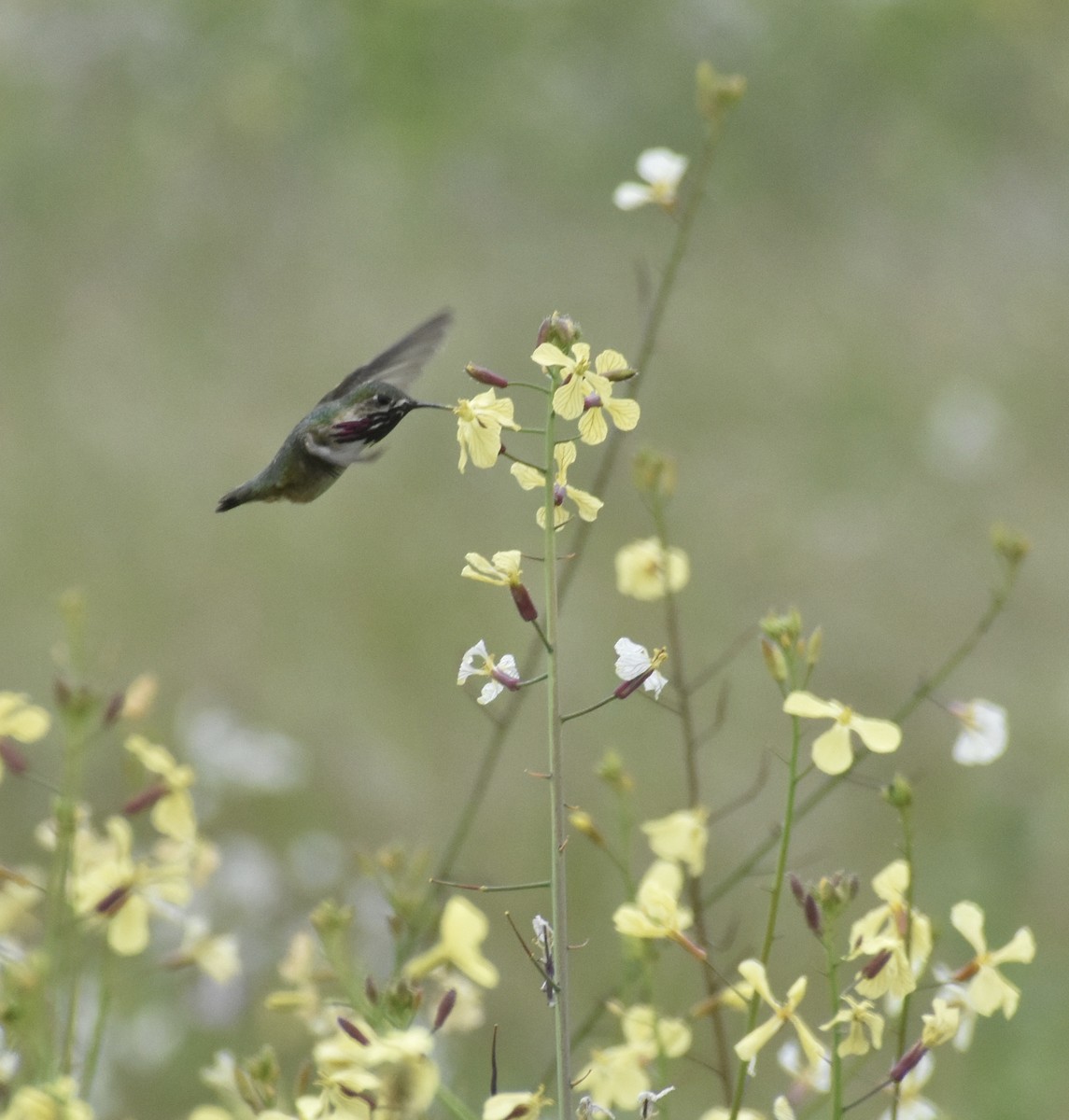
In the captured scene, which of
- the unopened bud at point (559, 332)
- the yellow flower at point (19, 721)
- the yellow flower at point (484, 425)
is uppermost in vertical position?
the unopened bud at point (559, 332)

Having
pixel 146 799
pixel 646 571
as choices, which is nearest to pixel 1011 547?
pixel 646 571

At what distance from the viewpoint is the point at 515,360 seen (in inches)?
110

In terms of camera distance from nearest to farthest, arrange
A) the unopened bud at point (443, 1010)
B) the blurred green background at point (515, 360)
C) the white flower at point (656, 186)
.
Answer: the unopened bud at point (443, 1010)
the white flower at point (656, 186)
the blurred green background at point (515, 360)

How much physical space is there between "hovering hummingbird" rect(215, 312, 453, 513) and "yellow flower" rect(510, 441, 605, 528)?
5.1 inches

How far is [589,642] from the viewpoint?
256cm

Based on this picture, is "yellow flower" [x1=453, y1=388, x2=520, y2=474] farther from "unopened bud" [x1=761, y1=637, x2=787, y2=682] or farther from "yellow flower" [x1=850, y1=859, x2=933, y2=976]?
"yellow flower" [x1=850, y1=859, x2=933, y2=976]

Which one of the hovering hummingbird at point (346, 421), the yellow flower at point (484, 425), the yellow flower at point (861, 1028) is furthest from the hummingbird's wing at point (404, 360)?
the yellow flower at point (861, 1028)

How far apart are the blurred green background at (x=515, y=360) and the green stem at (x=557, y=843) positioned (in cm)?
161

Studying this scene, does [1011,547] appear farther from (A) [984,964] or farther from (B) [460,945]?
(B) [460,945]

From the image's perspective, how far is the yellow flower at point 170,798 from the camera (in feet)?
2.52

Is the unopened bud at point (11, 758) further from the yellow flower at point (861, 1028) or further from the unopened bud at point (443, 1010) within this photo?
the yellow flower at point (861, 1028)

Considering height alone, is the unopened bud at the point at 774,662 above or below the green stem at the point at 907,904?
above

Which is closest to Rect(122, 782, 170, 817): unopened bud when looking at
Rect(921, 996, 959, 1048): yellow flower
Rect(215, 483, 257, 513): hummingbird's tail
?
Rect(215, 483, 257, 513): hummingbird's tail

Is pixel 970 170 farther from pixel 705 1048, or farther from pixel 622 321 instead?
pixel 705 1048
